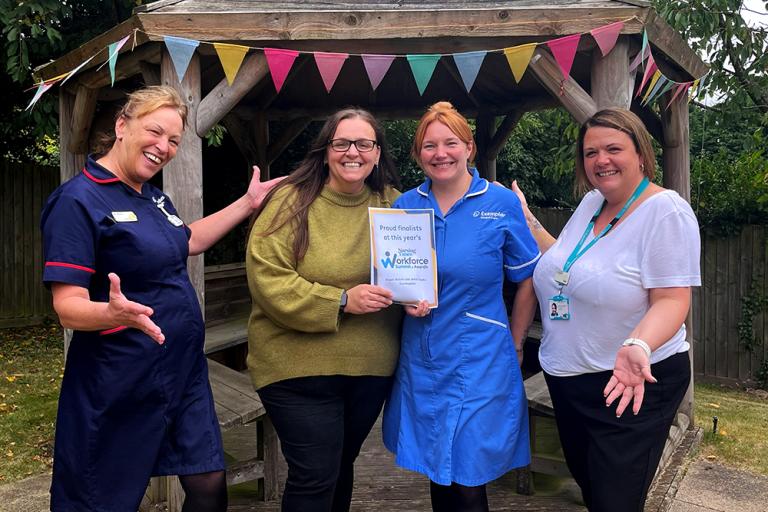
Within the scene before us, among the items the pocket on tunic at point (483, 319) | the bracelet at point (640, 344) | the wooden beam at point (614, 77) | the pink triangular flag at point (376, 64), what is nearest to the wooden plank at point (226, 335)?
the pink triangular flag at point (376, 64)

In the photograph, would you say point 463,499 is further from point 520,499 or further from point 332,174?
point 520,499

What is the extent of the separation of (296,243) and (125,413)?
0.79 meters

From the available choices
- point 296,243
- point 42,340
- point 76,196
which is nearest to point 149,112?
point 76,196

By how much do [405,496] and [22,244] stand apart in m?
8.03

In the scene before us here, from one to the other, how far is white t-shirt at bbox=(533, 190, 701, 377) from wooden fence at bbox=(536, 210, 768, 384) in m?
6.73

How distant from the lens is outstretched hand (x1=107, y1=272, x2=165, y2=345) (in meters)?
1.94

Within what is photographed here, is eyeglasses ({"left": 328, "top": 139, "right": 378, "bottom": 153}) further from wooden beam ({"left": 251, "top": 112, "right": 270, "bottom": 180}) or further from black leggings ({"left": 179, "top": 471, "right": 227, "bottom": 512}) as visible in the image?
wooden beam ({"left": 251, "top": 112, "right": 270, "bottom": 180})

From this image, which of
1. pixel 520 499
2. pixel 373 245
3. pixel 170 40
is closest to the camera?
pixel 373 245

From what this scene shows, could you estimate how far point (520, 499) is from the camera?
4.19 meters

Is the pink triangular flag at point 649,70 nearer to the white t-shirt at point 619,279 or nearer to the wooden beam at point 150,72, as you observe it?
the white t-shirt at point 619,279

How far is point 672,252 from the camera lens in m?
2.10

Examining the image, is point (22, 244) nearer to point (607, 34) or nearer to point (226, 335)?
point (226, 335)

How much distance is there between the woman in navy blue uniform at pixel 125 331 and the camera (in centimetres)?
210

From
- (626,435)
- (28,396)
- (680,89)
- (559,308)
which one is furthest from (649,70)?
(28,396)
